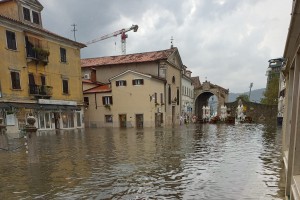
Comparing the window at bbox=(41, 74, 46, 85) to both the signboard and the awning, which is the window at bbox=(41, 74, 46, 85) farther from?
the awning

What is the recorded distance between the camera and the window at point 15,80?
73.3ft

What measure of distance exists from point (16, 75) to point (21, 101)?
2.51 m

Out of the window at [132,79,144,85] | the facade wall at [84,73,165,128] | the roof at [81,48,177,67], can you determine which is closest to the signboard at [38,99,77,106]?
the facade wall at [84,73,165,128]

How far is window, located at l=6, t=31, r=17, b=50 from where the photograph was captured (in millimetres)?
21875

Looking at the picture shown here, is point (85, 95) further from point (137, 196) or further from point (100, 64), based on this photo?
point (137, 196)

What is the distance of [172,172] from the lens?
25.9 feet

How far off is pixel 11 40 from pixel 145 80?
54.1 ft

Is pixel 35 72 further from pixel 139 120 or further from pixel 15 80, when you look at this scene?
pixel 139 120

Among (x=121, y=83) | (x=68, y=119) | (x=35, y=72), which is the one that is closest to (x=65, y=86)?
(x=68, y=119)

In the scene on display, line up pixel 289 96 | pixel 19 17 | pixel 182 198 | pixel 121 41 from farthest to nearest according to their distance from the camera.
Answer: pixel 121 41
pixel 19 17
pixel 289 96
pixel 182 198

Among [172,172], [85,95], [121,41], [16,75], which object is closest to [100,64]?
[85,95]

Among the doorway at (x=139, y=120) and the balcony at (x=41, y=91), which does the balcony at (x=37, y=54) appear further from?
the doorway at (x=139, y=120)

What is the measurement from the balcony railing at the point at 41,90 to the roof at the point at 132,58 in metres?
13.6

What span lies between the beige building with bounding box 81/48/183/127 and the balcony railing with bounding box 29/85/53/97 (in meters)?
9.39
